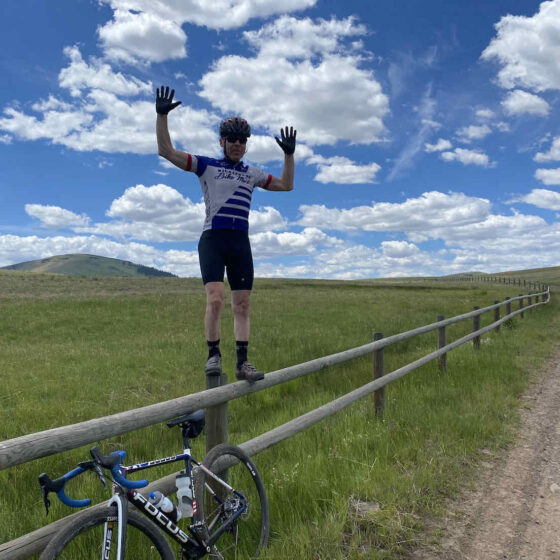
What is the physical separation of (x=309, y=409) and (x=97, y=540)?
14.2 feet

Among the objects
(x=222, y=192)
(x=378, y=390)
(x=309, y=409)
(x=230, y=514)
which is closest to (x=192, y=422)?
(x=230, y=514)

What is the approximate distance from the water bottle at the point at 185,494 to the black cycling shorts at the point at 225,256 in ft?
5.22

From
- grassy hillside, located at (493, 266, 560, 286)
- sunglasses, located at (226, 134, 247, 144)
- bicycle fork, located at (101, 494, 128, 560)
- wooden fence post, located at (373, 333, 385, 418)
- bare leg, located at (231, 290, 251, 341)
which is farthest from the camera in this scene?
grassy hillside, located at (493, 266, 560, 286)

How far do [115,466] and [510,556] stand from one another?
276 centimetres

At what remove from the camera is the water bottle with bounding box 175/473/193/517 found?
266 cm

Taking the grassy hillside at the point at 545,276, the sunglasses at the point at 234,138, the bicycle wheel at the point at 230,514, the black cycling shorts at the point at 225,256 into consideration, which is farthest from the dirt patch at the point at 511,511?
the grassy hillside at the point at 545,276

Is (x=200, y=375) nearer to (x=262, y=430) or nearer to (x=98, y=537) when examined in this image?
(x=262, y=430)

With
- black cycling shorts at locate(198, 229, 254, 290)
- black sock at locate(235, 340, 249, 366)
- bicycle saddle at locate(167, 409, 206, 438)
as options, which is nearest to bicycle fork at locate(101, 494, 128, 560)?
bicycle saddle at locate(167, 409, 206, 438)

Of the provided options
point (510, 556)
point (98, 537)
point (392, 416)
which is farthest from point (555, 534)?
point (98, 537)

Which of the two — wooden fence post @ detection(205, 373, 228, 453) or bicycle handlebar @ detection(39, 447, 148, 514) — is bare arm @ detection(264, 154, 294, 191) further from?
bicycle handlebar @ detection(39, 447, 148, 514)

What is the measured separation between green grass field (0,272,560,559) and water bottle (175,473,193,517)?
0.69 metres

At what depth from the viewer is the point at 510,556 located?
3113 millimetres

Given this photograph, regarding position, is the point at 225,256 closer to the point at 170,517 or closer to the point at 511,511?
the point at 170,517

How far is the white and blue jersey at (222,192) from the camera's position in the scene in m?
3.81
